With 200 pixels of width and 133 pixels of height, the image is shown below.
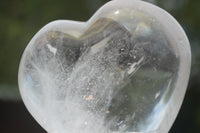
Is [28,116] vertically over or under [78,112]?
under

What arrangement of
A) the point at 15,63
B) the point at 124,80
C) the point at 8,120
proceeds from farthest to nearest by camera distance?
the point at 15,63 < the point at 8,120 < the point at 124,80

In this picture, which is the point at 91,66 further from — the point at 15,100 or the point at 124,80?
the point at 15,100

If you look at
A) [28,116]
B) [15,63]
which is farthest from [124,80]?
[15,63]

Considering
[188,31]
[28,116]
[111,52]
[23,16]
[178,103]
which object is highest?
[111,52]

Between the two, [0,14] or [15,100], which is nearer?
[15,100]
